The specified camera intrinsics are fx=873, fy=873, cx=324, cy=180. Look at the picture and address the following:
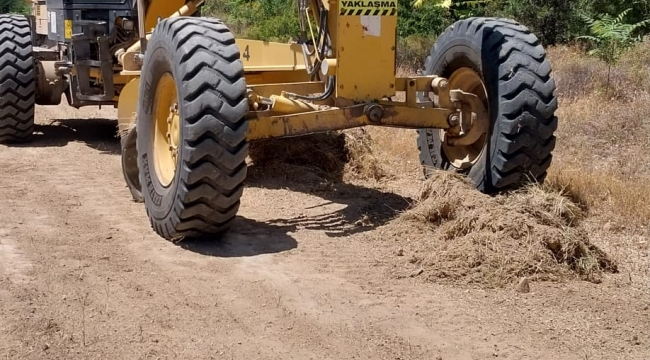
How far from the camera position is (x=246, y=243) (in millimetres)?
5992

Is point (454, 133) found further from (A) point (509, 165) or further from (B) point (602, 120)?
(B) point (602, 120)

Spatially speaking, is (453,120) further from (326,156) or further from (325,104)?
(326,156)

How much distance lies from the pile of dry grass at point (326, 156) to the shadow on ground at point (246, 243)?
1.89 metres

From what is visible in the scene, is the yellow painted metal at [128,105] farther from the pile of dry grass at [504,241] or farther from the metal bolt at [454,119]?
the pile of dry grass at [504,241]

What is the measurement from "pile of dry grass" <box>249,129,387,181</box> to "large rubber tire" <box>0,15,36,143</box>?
3286mm

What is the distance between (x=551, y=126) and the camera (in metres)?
6.42

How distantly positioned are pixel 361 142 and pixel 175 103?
2648 millimetres

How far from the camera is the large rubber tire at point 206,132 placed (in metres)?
5.60

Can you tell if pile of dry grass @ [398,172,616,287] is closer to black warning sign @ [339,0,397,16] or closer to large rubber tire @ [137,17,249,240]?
large rubber tire @ [137,17,249,240]

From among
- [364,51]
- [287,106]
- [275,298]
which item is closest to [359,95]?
[364,51]

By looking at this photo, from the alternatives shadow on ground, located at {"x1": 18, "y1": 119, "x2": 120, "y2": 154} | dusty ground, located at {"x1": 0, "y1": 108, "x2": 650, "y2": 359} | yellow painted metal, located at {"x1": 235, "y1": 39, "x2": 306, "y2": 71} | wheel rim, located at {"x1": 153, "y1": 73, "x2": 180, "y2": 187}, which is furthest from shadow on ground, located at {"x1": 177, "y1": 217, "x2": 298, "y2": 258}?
shadow on ground, located at {"x1": 18, "y1": 119, "x2": 120, "y2": 154}

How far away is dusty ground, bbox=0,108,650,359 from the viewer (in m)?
4.29

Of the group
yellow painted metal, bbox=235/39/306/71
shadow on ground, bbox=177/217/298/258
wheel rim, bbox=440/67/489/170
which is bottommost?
shadow on ground, bbox=177/217/298/258

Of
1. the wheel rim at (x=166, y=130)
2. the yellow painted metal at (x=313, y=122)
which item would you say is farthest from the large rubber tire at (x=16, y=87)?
the yellow painted metal at (x=313, y=122)
